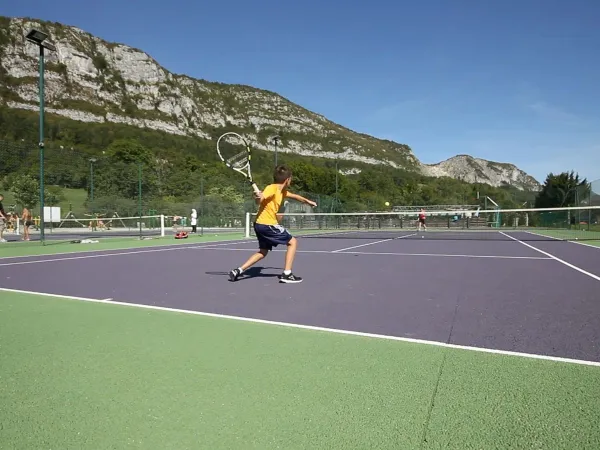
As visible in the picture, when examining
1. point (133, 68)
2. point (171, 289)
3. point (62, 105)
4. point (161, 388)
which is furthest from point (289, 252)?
point (133, 68)

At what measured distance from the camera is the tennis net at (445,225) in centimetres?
2394

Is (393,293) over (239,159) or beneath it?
beneath

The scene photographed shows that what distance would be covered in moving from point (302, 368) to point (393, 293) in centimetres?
285

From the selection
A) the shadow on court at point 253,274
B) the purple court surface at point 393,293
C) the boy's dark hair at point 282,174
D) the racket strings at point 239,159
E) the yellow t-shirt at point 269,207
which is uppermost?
the racket strings at point 239,159

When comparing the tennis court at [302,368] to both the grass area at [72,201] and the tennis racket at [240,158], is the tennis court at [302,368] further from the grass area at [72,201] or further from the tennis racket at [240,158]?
the grass area at [72,201]

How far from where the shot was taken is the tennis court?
1854 millimetres

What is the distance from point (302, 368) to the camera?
8.60ft

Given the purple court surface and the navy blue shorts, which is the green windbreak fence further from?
the navy blue shorts

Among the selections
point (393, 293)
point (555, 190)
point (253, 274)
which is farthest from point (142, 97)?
point (393, 293)

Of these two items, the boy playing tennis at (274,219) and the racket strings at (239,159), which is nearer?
the boy playing tennis at (274,219)

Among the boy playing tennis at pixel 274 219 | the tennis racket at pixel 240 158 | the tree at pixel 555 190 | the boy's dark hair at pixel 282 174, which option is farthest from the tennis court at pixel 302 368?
the tree at pixel 555 190

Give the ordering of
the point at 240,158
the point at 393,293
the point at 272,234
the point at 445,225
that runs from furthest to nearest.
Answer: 1. the point at 445,225
2. the point at 240,158
3. the point at 272,234
4. the point at 393,293

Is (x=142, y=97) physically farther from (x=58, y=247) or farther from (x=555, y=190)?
(x=58, y=247)

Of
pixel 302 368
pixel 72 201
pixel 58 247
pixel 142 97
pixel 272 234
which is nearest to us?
pixel 302 368
